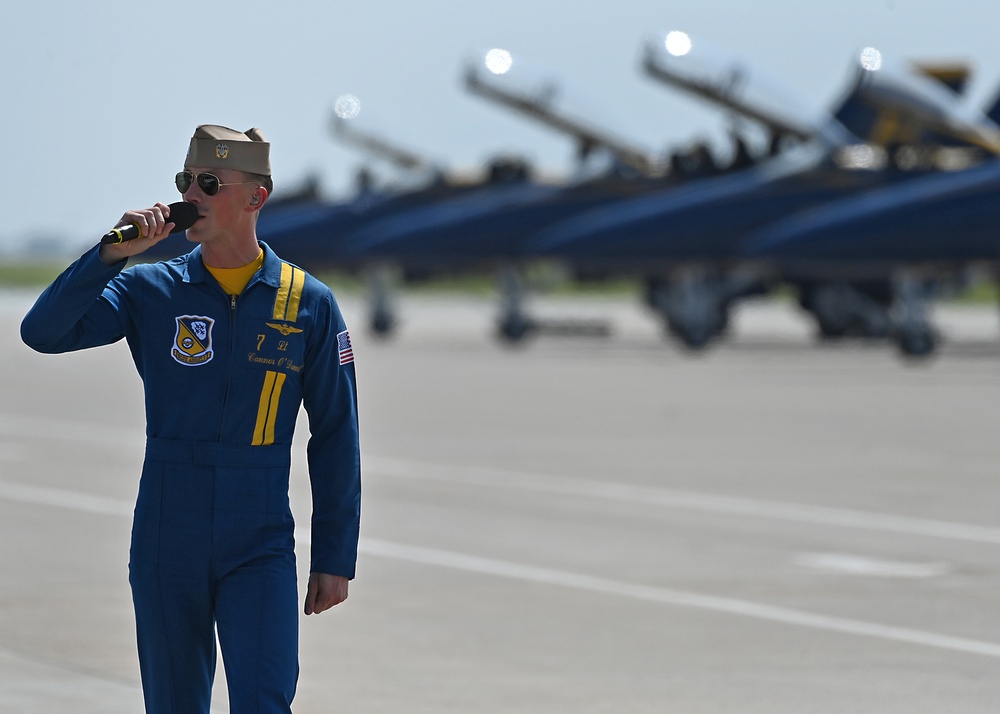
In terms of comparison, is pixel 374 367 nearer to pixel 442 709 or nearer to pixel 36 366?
pixel 36 366

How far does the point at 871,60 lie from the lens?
3231 centimetres

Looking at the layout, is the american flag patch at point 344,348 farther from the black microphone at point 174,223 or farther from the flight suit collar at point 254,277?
the black microphone at point 174,223

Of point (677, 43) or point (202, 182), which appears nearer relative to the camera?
point (202, 182)

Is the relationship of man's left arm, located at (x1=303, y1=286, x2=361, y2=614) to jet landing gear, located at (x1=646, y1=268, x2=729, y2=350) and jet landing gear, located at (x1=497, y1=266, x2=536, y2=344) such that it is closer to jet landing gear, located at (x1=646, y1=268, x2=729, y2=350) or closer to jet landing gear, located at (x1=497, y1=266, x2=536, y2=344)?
jet landing gear, located at (x1=646, y1=268, x2=729, y2=350)

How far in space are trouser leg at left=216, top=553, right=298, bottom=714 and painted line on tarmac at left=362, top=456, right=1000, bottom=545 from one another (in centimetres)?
754

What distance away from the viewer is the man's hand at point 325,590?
14.3 ft

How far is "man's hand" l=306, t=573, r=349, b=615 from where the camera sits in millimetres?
4348

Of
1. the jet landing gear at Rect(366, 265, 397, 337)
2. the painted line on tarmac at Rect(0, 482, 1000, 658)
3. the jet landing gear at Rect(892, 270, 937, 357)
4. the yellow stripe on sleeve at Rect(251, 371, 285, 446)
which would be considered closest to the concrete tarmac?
the painted line on tarmac at Rect(0, 482, 1000, 658)

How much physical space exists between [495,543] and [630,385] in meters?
14.9

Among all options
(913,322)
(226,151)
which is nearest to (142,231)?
(226,151)

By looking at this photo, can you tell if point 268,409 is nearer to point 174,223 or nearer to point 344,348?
point 344,348

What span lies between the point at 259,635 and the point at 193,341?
671 mm

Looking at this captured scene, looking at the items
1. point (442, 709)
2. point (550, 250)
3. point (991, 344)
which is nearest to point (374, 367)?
point (550, 250)

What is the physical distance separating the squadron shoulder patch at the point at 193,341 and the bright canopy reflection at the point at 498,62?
117 feet
